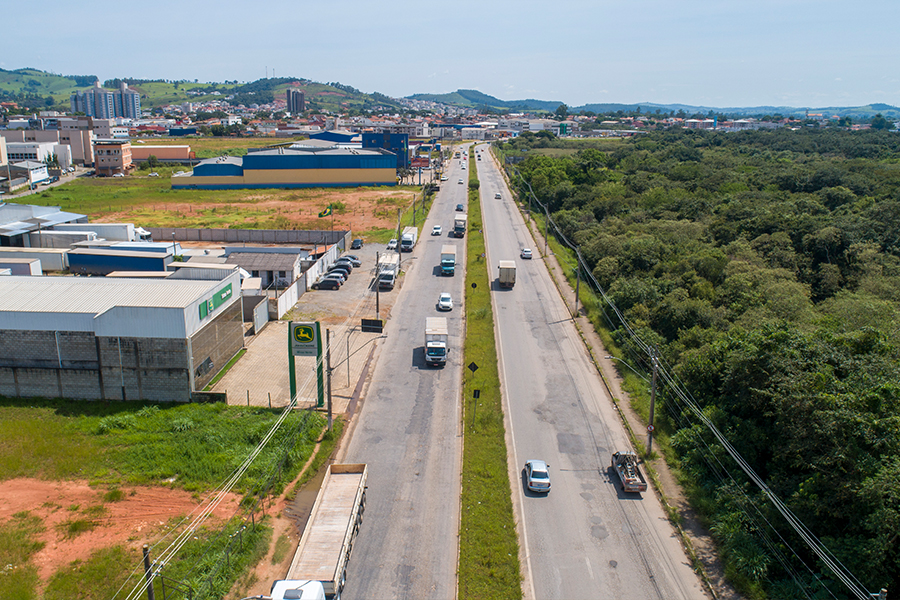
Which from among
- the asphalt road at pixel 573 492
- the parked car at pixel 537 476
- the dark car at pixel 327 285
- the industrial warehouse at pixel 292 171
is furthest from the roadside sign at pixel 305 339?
the industrial warehouse at pixel 292 171

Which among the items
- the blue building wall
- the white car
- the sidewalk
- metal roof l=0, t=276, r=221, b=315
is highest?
the blue building wall

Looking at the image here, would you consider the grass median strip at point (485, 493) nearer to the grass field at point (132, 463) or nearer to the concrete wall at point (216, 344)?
the grass field at point (132, 463)

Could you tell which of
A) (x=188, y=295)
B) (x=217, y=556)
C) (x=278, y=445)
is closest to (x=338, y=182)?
(x=188, y=295)

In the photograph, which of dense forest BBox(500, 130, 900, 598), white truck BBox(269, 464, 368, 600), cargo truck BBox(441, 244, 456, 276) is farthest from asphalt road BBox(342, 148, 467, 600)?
cargo truck BBox(441, 244, 456, 276)

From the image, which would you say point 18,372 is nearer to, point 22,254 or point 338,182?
point 22,254

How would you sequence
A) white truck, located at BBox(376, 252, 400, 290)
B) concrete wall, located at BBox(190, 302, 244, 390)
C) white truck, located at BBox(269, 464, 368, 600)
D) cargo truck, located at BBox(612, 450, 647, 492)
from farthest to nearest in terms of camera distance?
white truck, located at BBox(376, 252, 400, 290)
concrete wall, located at BBox(190, 302, 244, 390)
cargo truck, located at BBox(612, 450, 647, 492)
white truck, located at BBox(269, 464, 368, 600)

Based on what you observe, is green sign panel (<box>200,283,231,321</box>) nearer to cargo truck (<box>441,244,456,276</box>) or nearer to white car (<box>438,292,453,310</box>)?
white car (<box>438,292,453,310</box>)

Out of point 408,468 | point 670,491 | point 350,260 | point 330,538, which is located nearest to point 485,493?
point 408,468
